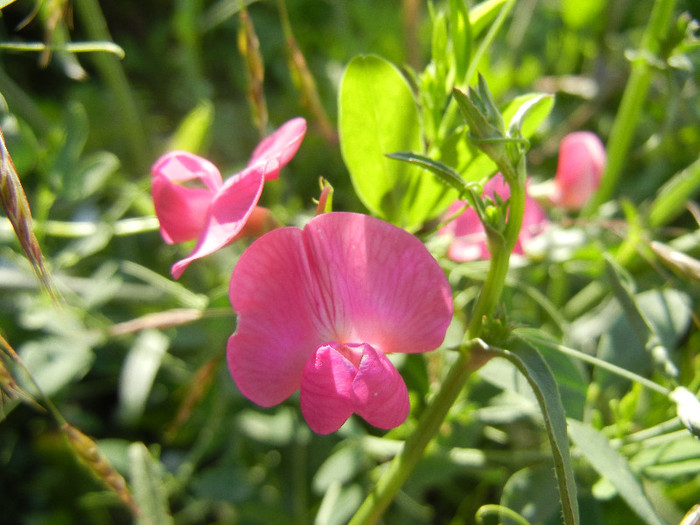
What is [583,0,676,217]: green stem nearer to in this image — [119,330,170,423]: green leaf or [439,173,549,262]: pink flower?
[439,173,549,262]: pink flower

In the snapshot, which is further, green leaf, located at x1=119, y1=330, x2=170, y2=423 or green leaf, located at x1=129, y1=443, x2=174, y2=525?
green leaf, located at x1=119, y1=330, x2=170, y2=423

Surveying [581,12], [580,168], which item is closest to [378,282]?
[580,168]

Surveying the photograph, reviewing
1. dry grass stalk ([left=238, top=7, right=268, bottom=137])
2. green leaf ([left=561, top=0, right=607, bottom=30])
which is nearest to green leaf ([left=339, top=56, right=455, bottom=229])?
dry grass stalk ([left=238, top=7, right=268, bottom=137])

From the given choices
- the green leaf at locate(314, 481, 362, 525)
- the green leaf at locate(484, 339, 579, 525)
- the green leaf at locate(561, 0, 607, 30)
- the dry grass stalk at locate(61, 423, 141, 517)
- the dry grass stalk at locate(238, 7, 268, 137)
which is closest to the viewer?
the green leaf at locate(484, 339, 579, 525)

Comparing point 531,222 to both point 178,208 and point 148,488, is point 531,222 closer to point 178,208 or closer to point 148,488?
point 178,208

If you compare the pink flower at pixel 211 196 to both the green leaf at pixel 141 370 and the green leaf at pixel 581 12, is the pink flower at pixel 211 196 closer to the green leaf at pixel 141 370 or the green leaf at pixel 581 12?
the green leaf at pixel 141 370

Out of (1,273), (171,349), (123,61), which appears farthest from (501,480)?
(123,61)

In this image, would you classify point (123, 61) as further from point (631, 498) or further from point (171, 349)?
point (631, 498)
